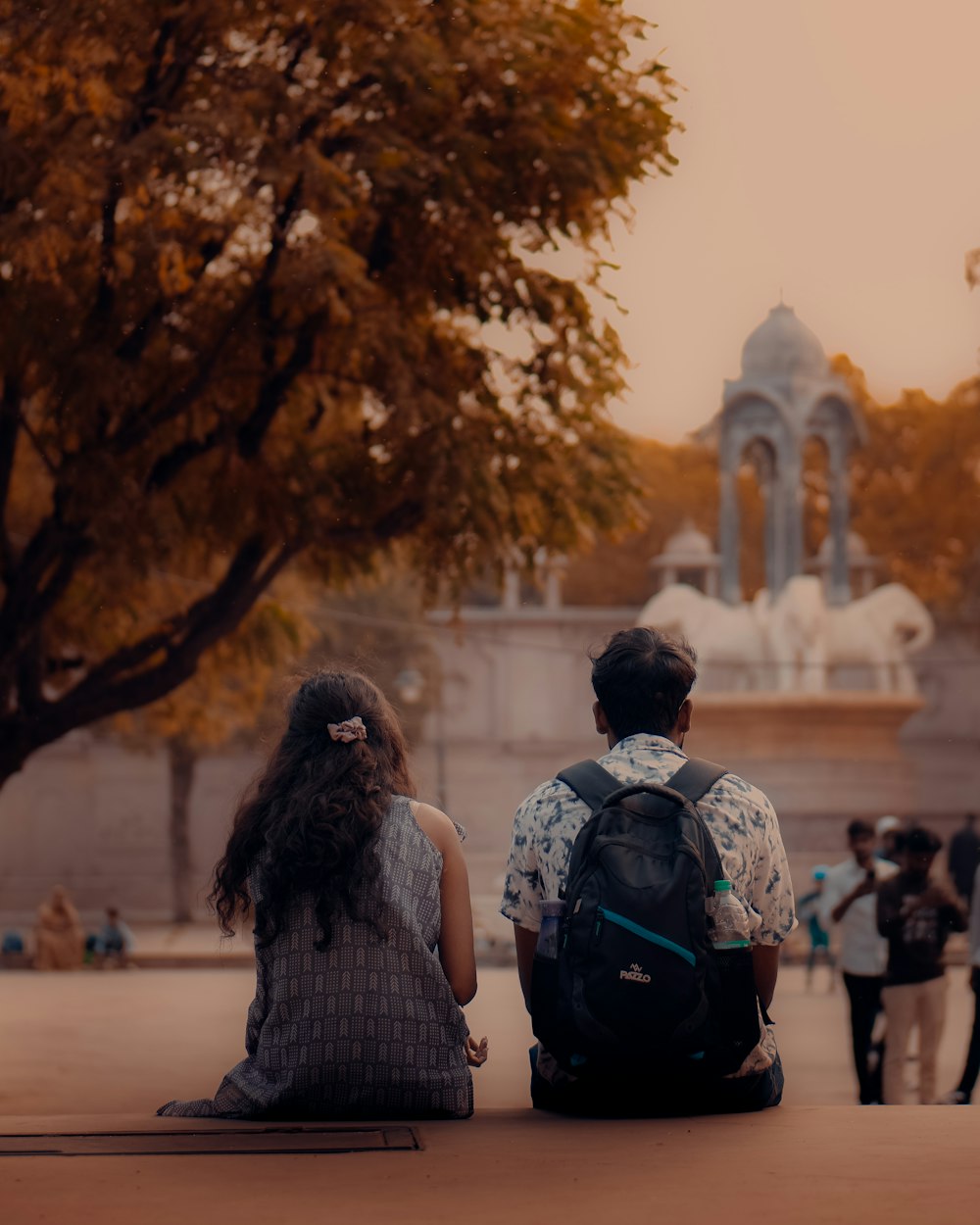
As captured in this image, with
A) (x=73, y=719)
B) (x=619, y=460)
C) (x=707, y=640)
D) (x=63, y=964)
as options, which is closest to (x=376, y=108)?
(x=619, y=460)

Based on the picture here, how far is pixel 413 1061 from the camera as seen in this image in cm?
494

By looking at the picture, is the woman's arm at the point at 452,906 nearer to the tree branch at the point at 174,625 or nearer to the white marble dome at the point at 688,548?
the tree branch at the point at 174,625

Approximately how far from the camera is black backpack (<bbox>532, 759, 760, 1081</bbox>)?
4562 mm

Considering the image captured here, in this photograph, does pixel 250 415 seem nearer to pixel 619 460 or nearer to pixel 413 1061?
pixel 619 460

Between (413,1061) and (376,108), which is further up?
(376,108)

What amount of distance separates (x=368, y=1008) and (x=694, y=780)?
932 mm

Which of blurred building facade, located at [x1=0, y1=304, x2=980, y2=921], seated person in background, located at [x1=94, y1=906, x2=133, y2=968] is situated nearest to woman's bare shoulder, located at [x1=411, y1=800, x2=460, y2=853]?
seated person in background, located at [x1=94, y1=906, x2=133, y2=968]

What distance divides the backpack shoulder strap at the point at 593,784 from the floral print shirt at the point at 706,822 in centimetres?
3

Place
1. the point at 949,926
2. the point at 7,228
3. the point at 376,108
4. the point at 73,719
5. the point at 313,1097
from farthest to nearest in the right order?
the point at 73,719 < the point at 376,108 < the point at 7,228 < the point at 949,926 < the point at 313,1097

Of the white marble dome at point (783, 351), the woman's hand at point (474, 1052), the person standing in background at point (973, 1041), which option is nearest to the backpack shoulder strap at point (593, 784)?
the woman's hand at point (474, 1052)

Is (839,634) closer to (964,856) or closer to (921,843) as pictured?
(964,856)

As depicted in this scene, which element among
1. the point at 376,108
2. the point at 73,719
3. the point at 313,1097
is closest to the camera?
the point at 313,1097

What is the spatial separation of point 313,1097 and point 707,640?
29537 mm

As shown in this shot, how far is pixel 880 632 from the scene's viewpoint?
35.1 m
